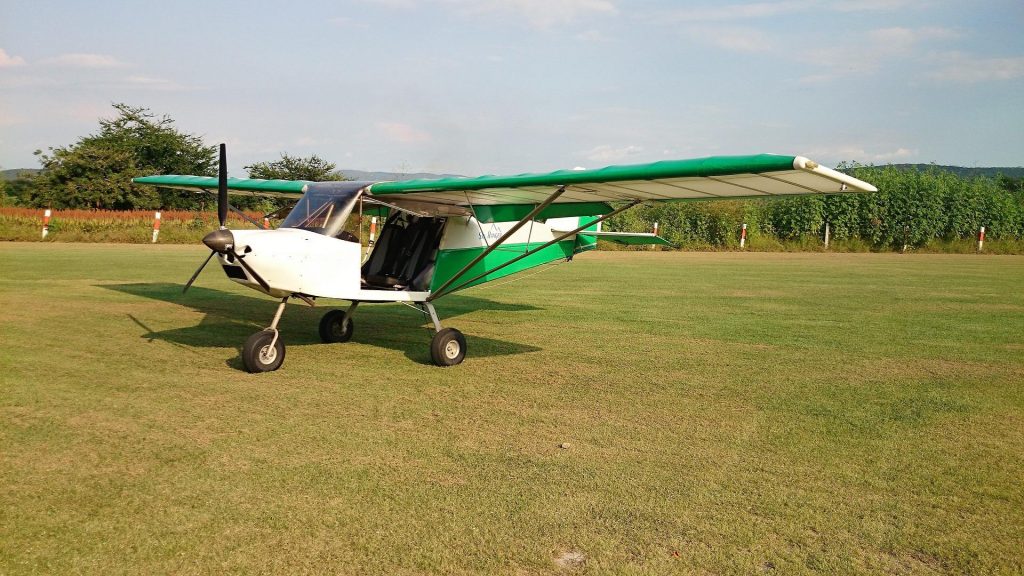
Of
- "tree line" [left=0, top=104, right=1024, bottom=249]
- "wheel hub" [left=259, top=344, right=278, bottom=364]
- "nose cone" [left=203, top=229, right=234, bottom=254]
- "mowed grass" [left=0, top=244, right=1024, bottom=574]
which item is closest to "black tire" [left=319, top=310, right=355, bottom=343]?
"mowed grass" [left=0, top=244, right=1024, bottom=574]

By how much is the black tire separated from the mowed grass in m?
0.26

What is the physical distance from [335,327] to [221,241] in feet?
7.79

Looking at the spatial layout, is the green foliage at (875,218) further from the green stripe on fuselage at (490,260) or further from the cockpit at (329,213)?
the cockpit at (329,213)

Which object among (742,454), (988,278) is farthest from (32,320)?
(988,278)

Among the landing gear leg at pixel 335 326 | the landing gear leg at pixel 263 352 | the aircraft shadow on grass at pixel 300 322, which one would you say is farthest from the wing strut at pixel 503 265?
the landing gear leg at pixel 263 352

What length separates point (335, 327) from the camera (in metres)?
8.62

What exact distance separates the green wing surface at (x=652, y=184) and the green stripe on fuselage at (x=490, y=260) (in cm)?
64

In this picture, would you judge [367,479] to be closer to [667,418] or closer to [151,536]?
[151,536]

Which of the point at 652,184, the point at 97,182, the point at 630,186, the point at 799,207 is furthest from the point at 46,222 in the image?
the point at 799,207

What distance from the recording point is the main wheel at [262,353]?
22.0ft

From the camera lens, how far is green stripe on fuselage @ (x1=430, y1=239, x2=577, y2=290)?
8.71 metres

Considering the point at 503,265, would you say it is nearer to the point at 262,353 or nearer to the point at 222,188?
the point at 262,353

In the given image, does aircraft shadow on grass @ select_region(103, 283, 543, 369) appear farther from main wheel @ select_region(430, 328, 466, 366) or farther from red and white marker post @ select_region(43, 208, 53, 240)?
red and white marker post @ select_region(43, 208, 53, 240)

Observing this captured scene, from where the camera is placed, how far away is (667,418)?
5531 millimetres
